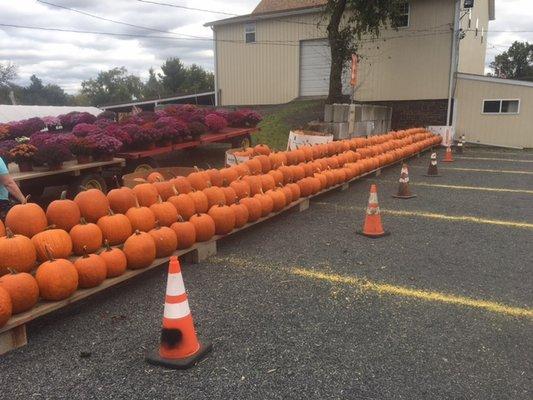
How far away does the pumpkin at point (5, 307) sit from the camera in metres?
3.32

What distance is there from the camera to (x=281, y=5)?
83.6 feet

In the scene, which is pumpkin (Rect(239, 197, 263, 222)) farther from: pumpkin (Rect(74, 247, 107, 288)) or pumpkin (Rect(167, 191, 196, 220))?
pumpkin (Rect(74, 247, 107, 288))

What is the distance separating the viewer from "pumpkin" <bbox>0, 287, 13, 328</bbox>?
332 centimetres

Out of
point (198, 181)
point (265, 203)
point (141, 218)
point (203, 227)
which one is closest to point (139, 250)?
point (141, 218)

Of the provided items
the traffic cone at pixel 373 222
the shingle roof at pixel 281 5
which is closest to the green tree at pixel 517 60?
the shingle roof at pixel 281 5

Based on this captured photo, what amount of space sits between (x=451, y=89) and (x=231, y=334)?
19843 mm

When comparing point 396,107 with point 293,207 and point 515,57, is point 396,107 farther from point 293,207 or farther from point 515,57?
point 515,57

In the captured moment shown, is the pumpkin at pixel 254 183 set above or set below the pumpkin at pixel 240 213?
above

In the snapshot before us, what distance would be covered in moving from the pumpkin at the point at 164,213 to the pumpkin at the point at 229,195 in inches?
41.8

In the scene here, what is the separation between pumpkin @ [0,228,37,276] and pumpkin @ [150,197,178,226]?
1531 mm

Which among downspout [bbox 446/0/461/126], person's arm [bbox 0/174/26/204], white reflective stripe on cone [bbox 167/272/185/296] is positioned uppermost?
downspout [bbox 446/0/461/126]

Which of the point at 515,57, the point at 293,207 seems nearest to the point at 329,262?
the point at 293,207

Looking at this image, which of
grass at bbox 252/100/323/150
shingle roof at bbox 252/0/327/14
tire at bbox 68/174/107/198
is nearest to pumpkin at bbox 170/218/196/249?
tire at bbox 68/174/107/198

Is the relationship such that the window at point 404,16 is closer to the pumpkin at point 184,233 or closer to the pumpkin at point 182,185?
the pumpkin at point 182,185
